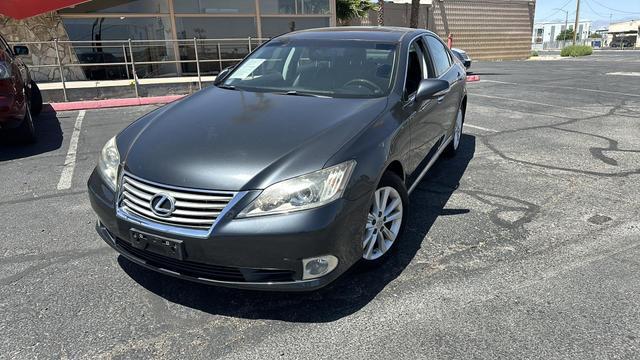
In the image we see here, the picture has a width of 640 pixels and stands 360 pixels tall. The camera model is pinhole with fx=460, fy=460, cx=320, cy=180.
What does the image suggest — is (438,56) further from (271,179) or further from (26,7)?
(26,7)

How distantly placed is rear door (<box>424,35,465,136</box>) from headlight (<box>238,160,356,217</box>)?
2224 millimetres

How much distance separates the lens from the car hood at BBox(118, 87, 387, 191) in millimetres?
2479

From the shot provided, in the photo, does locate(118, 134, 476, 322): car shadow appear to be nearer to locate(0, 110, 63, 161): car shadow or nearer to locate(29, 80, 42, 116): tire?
locate(0, 110, 63, 161): car shadow

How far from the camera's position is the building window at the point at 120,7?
42.2 ft

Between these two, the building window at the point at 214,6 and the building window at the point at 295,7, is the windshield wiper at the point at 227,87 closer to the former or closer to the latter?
the building window at the point at 214,6

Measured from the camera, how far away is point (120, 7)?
522 inches

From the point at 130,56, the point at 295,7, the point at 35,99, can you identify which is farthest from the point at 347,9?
the point at 35,99

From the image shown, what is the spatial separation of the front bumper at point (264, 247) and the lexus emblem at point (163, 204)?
0.09 m

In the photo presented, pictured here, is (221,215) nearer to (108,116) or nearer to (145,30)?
(108,116)

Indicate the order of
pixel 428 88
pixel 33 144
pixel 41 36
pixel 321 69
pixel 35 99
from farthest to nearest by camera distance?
pixel 41 36 < pixel 35 99 < pixel 33 144 < pixel 321 69 < pixel 428 88

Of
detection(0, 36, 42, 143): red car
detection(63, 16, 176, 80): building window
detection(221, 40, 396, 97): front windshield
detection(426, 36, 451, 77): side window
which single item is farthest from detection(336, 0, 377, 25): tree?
detection(221, 40, 396, 97): front windshield

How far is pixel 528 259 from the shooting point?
3311 millimetres

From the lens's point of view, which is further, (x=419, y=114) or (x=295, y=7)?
(x=295, y=7)

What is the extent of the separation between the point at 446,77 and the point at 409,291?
2804 millimetres
